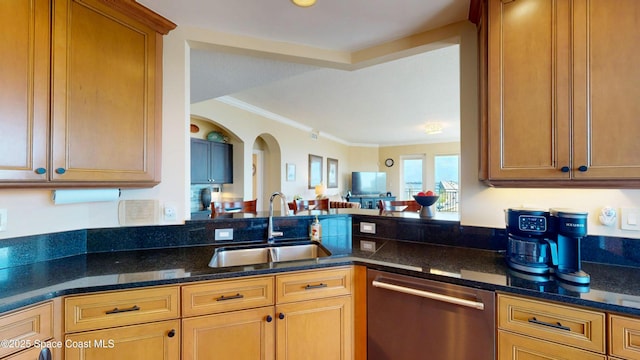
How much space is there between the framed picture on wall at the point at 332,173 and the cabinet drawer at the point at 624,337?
6850 millimetres

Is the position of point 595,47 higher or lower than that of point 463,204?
higher

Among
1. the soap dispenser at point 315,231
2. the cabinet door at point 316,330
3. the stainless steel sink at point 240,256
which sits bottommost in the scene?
the cabinet door at point 316,330

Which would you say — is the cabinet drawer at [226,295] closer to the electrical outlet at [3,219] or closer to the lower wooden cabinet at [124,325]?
the lower wooden cabinet at [124,325]

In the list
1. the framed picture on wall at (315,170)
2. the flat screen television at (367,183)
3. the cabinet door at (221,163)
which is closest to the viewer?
the cabinet door at (221,163)

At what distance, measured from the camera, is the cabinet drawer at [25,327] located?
98 cm

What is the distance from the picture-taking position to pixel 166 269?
54.6 inches

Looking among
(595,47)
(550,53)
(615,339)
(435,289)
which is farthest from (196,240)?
(595,47)

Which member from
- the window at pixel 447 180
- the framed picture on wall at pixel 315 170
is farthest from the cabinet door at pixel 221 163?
the window at pixel 447 180

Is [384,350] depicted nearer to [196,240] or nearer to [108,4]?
[196,240]

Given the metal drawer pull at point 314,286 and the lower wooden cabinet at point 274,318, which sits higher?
the metal drawer pull at point 314,286

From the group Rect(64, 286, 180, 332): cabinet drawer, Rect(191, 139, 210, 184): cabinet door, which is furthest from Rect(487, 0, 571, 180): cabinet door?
Rect(191, 139, 210, 184): cabinet door

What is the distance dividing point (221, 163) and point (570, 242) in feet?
14.3

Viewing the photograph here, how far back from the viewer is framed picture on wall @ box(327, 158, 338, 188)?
25.7 ft

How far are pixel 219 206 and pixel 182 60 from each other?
184cm
